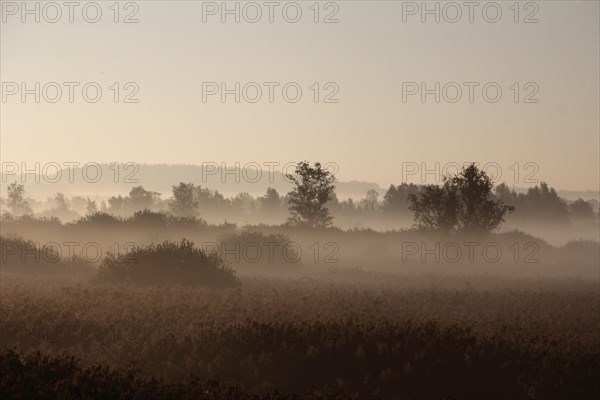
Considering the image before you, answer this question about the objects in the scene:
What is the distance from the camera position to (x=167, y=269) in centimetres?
2345

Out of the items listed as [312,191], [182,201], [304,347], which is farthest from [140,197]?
[304,347]

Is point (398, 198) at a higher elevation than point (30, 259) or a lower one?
higher

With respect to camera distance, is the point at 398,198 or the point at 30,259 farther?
the point at 398,198

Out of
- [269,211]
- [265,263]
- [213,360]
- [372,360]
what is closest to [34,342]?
[213,360]

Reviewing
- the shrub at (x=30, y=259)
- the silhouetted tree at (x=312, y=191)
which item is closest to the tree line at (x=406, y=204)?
the silhouetted tree at (x=312, y=191)

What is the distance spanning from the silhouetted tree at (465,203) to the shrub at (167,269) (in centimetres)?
2625

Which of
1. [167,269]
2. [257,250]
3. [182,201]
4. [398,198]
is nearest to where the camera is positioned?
Answer: [167,269]

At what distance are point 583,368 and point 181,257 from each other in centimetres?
1553

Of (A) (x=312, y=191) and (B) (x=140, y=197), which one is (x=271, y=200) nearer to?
(B) (x=140, y=197)

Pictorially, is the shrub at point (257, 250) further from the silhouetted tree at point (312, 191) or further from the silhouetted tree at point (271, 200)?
the silhouetted tree at point (271, 200)

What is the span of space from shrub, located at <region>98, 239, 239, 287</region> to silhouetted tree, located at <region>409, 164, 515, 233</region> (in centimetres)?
2625

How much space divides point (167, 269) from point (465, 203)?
29225 mm

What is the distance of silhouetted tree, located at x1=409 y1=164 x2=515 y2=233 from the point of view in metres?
46.6

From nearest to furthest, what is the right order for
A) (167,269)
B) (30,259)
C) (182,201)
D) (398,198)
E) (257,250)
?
(167,269)
(30,259)
(257,250)
(182,201)
(398,198)
